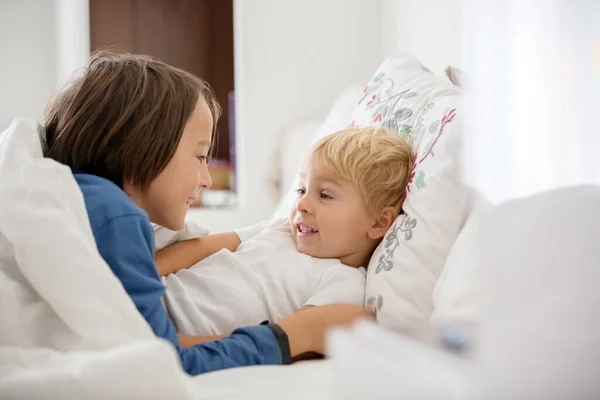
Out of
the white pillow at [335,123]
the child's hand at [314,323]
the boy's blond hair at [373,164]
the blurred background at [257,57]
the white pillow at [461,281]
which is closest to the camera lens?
the white pillow at [461,281]

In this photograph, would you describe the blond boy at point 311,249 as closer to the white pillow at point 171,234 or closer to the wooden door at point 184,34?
the white pillow at point 171,234

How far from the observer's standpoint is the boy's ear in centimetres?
122

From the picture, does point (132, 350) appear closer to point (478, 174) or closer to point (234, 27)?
point (478, 174)

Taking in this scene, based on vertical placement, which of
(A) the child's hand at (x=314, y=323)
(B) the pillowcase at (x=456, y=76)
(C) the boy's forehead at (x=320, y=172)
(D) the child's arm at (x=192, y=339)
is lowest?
(D) the child's arm at (x=192, y=339)

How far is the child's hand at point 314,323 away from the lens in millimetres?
959

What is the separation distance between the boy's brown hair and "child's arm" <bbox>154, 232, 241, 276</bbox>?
0.52 ft

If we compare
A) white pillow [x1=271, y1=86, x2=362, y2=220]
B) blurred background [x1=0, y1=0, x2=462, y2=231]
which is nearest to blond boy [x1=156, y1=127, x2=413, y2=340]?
white pillow [x1=271, y1=86, x2=362, y2=220]

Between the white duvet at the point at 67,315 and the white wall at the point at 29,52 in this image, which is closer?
the white duvet at the point at 67,315

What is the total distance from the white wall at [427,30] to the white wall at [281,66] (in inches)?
7.1

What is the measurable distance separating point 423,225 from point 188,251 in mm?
419

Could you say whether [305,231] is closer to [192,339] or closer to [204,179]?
[204,179]

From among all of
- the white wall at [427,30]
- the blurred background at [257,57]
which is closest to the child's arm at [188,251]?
the white wall at [427,30]

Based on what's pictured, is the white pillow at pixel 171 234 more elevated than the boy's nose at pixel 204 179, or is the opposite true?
the boy's nose at pixel 204 179

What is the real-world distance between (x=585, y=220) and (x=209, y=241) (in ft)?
2.27
